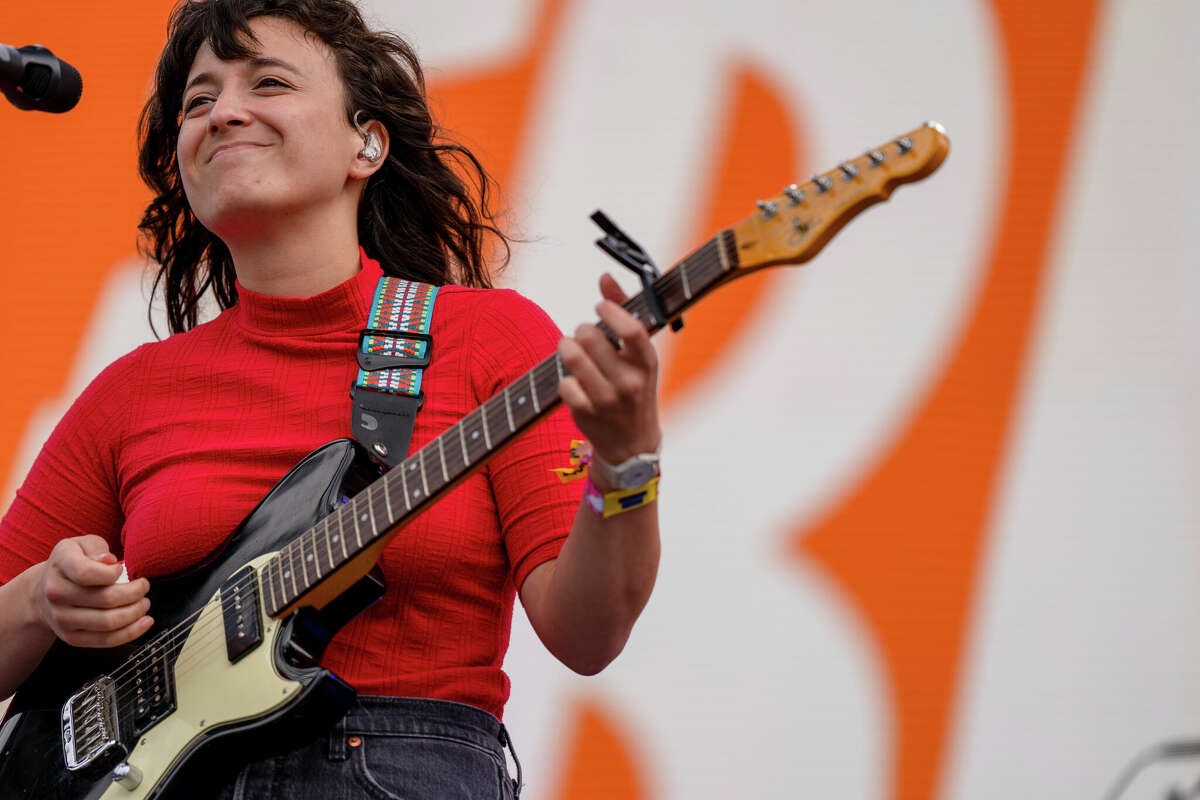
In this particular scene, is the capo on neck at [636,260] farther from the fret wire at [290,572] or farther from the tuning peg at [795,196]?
the fret wire at [290,572]

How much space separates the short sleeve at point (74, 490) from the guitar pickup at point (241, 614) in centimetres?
37

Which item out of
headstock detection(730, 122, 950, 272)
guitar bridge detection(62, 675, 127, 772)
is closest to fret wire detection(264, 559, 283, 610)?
guitar bridge detection(62, 675, 127, 772)

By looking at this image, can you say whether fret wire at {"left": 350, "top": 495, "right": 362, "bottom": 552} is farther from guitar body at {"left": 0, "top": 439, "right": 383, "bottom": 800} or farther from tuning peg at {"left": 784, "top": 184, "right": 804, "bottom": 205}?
tuning peg at {"left": 784, "top": 184, "right": 804, "bottom": 205}

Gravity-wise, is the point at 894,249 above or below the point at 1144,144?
below

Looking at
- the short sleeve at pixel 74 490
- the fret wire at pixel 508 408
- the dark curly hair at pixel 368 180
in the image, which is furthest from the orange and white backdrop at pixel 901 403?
the fret wire at pixel 508 408

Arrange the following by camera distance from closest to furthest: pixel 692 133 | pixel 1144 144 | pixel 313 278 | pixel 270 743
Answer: pixel 270 743, pixel 313 278, pixel 1144 144, pixel 692 133

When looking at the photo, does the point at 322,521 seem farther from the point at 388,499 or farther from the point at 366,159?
the point at 366,159

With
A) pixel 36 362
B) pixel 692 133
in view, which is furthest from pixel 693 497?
pixel 36 362

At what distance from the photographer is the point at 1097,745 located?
6.49 feet

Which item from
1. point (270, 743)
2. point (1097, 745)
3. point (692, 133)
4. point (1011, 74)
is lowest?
point (270, 743)

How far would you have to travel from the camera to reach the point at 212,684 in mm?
1330

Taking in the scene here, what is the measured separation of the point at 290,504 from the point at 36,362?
126cm

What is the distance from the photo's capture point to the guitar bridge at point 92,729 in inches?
54.9

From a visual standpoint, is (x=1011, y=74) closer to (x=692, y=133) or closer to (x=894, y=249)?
(x=894, y=249)
